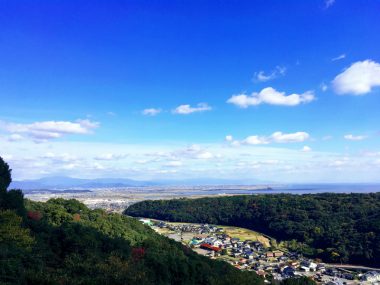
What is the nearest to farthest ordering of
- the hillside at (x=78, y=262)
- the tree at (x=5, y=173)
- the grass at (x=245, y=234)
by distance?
1. the hillside at (x=78, y=262)
2. the tree at (x=5, y=173)
3. the grass at (x=245, y=234)

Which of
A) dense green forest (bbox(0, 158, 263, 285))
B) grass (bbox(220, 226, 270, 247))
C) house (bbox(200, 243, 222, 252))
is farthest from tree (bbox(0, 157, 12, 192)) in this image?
grass (bbox(220, 226, 270, 247))

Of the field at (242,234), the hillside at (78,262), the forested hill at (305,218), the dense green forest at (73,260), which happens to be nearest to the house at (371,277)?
the forested hill at (305,218)

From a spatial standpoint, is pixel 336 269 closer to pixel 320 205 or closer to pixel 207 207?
pixel 320 205

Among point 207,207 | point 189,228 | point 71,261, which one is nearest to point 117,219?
point 71,261

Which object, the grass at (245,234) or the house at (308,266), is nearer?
the house at (308,266)

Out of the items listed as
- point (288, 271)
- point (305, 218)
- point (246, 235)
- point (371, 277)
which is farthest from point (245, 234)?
point (371, 277)

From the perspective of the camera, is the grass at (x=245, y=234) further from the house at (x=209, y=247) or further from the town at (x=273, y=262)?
the house at (x=209, y=247)
